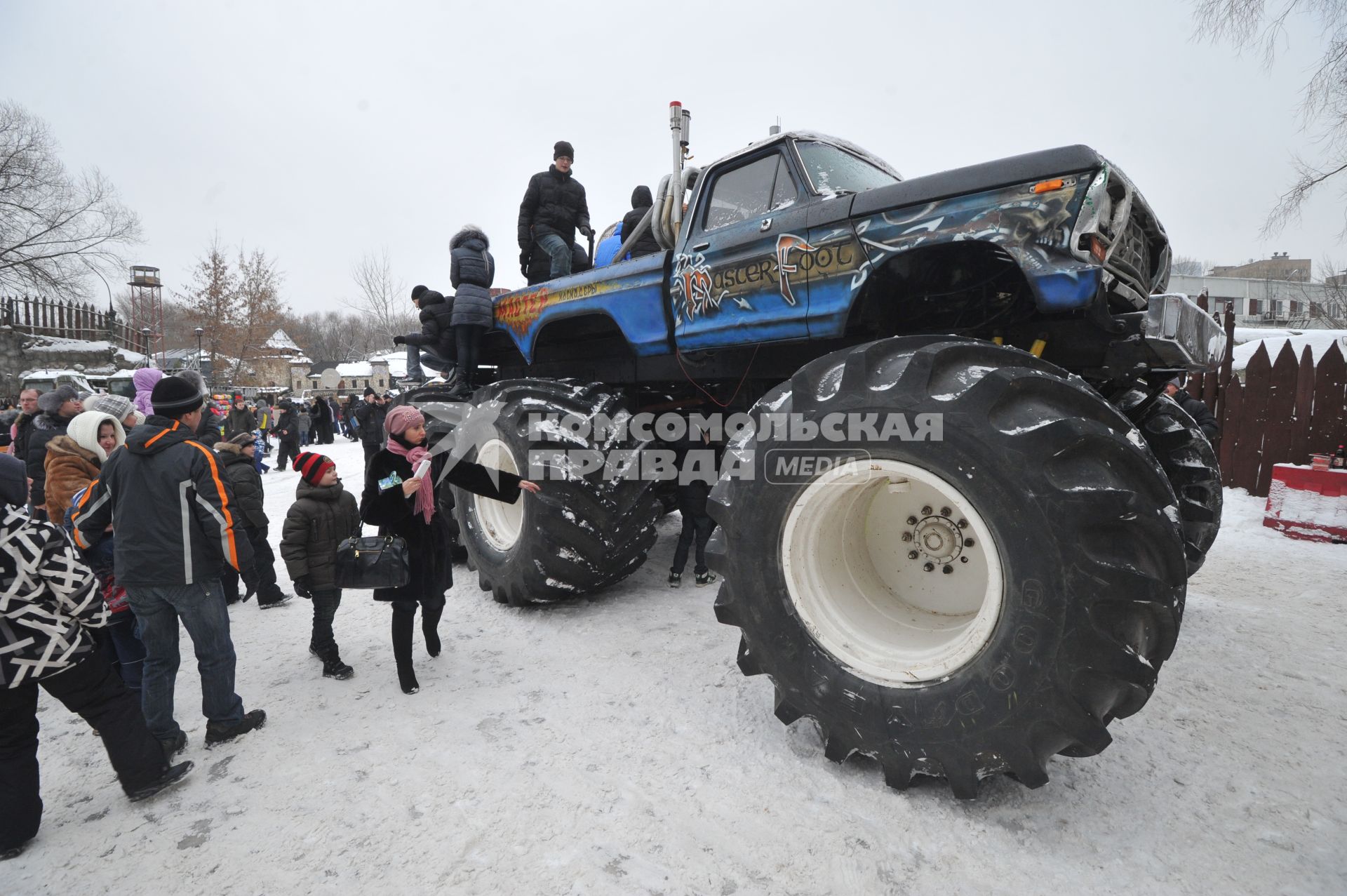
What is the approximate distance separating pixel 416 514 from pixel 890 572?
2450 millimetres

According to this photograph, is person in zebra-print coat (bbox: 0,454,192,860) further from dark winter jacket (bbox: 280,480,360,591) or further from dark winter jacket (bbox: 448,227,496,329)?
dark winter jacket (bbox: 448,227,496,329)

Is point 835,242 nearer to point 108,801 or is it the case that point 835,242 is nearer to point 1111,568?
point 1111,568

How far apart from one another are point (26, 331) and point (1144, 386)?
30504 mm

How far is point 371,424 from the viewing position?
1128cm

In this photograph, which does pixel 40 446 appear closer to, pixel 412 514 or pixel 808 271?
pixel 412 514

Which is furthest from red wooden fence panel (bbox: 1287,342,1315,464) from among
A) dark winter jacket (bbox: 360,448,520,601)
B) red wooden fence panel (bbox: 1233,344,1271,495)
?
dark winter jacket (bbox: 360,448,520,601)

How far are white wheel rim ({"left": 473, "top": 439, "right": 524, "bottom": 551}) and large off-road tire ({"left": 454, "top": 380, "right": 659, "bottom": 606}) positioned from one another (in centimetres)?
1

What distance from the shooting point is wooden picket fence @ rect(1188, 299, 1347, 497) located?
7.09 meters

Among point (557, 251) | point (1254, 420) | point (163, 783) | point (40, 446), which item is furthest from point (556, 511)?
point (1254, 420)

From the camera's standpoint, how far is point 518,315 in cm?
484

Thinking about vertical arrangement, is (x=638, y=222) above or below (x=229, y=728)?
above

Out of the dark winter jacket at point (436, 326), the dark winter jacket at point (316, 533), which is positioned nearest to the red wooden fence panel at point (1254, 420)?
the dark winter jacket at point (436, 326)

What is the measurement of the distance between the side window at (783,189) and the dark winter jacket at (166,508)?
300cm

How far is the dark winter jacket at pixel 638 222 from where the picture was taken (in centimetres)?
479
